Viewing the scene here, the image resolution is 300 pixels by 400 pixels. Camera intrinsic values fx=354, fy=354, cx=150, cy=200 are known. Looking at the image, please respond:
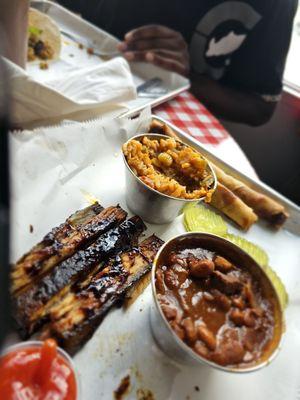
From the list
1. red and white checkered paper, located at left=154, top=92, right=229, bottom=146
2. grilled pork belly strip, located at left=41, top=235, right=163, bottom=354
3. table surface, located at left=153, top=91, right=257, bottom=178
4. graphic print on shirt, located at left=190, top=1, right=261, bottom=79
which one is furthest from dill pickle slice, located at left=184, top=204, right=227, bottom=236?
graphic print on shirt, located at left=190, top=1, right=261, bottom=79

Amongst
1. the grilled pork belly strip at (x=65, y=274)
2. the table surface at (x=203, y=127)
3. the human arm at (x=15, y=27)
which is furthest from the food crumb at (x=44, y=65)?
the grilled pork belly strip at (x=65, y=274)

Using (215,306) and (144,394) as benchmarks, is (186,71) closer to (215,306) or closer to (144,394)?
(215,306)

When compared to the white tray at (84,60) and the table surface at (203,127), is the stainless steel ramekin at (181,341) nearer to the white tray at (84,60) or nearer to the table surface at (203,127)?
the table surface at (203,127)

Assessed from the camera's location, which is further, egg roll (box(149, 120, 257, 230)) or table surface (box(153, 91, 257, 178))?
table surface (box(153, 91, 257, 178))

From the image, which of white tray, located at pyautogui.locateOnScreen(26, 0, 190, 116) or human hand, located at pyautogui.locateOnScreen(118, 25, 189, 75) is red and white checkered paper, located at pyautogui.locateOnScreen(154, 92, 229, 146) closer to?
white tray, located at pyautogui.locateOnScreen(26, 0, 190, 116)

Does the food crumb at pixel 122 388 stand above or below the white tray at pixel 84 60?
below

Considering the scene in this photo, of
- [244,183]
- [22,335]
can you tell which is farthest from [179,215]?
[22,335]

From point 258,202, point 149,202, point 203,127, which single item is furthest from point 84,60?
point 258,202
